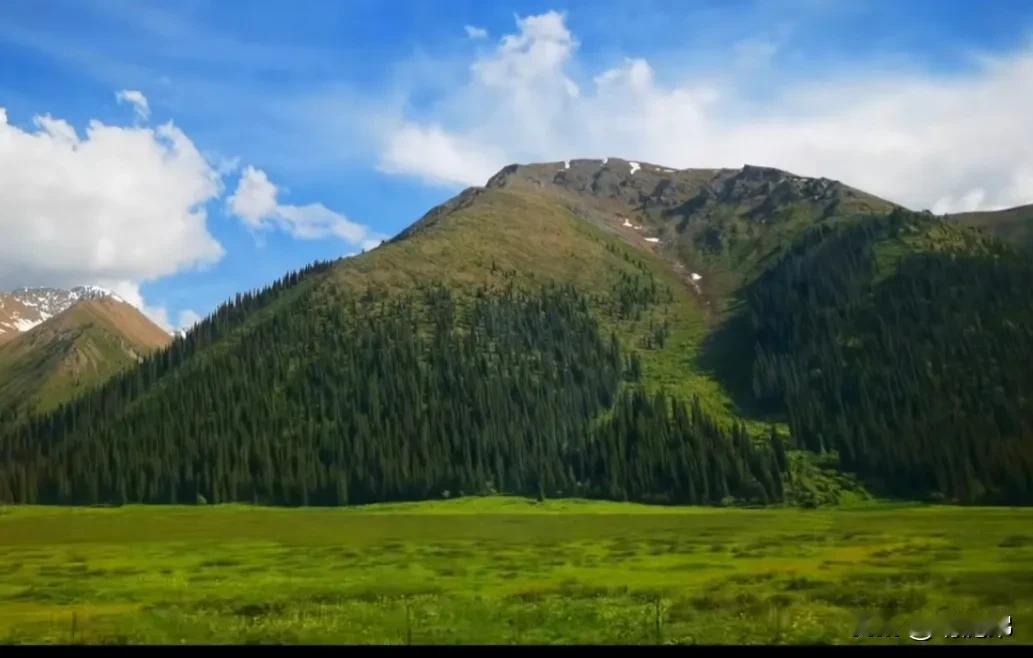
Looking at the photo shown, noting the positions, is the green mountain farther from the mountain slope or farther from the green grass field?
the green grass field

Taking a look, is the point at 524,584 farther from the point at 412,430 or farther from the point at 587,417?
the point at 587,417

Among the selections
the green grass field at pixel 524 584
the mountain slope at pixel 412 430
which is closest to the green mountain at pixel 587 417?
the mountain slope at pixel 412 430

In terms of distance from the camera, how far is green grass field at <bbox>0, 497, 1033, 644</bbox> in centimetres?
2741

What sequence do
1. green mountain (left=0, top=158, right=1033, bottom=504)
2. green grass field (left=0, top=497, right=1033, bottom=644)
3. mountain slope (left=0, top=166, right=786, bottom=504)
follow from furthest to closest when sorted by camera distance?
mountain slope (left=0, top=166, right=786, bottom=504), green mountain (left=0, top=158, right=1033, bottom=504), green grass field (left=0, top=497, right=1033, bottom=644)

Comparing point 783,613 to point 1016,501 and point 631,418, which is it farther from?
point 631,418

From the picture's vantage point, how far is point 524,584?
3975 centimetres

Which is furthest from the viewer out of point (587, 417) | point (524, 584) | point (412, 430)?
point (587, 417)

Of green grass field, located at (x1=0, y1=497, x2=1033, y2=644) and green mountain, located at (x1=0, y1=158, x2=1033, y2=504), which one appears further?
green mountain, located at (x1=0, y1=158, x2=1033, y2=504)

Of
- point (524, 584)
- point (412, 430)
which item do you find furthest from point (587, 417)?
point (524, 584)

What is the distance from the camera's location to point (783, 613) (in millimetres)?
27844

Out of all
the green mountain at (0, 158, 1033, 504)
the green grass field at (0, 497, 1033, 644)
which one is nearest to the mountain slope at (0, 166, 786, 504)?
the green mountain at (0, 158, 1033, 504)

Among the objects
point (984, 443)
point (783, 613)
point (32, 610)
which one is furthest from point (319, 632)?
point (984, 443)

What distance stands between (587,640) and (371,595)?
14093mm

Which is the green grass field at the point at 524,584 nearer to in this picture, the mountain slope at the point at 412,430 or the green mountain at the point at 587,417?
the green mountain at the point at 587,417
